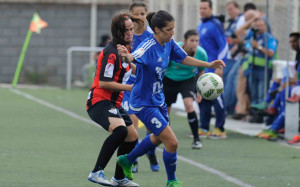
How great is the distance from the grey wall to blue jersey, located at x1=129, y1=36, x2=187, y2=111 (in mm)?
19111

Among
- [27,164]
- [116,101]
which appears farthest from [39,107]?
[116,101]

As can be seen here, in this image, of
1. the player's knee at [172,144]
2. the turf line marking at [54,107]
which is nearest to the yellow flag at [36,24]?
the turf line marking at [54,107]

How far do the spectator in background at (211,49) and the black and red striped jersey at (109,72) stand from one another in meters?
5.53

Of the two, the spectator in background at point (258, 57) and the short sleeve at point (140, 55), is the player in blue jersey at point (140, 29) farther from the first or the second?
the spectator in background at point (258, 57)

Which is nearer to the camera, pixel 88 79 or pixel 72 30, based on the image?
pixel 88 79

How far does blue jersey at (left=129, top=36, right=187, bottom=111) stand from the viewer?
8.14 meters

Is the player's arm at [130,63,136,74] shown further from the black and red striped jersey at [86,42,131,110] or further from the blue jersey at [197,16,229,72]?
the blue jersey at [197,16,229,72]

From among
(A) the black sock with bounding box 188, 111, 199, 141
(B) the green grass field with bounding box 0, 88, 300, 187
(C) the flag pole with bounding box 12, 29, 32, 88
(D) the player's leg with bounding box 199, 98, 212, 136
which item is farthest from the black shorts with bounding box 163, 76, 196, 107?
(C) the flag pole with bounding box 12, 29, 32, 88

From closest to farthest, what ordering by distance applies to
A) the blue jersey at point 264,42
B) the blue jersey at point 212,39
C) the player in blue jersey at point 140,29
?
the player in blue jersey at point 140,29
the blue jersey at point 212,39
the blue jersey at point 264,42

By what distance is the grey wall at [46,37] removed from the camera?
27688 millimetres

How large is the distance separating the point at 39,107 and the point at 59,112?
1209 mm

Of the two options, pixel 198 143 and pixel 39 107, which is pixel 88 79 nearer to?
pixel 39 107

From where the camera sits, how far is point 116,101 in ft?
28.1

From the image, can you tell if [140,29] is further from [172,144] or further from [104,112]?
[172,144]
